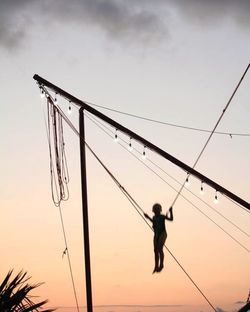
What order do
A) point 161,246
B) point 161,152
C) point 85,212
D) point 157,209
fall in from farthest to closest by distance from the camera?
point 161,246 < point 85,212 < point 157,209 < point 161,152

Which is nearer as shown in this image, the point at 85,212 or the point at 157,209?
the point at 157,209

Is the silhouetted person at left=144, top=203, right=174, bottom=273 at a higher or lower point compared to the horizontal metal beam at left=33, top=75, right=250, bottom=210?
lower

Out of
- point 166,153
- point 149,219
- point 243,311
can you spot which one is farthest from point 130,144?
point 243,311

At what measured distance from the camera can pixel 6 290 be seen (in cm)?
1576

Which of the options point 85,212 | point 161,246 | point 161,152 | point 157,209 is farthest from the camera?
point 161,246

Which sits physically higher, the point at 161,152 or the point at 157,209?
the point at 161,152

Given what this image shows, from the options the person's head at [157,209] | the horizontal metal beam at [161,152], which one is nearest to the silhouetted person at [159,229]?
the person's head at [157,209]

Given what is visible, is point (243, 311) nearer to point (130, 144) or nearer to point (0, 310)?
point (130, 144)

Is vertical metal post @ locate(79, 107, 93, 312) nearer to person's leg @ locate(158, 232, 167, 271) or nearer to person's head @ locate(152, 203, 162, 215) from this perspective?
person's head @ locate(152, 203, 162, 215)

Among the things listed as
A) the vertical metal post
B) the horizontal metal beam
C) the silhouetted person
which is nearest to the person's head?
the silhouetted person

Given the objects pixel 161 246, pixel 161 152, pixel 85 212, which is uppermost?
pixel 161 152

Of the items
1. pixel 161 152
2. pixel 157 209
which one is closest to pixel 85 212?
pixel 157 209

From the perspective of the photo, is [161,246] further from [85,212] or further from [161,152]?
[161,152]

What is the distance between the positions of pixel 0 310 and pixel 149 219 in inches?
173
